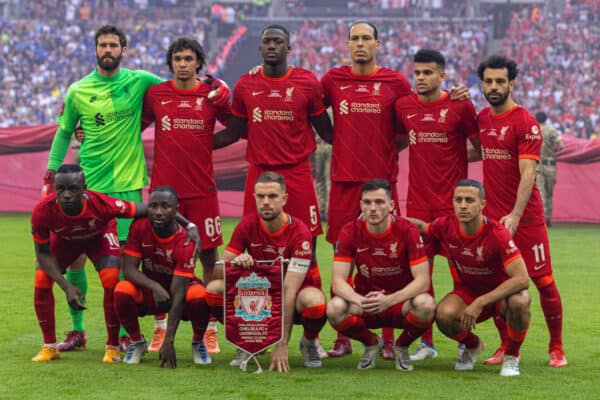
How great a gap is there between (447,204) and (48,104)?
27648 millimetres

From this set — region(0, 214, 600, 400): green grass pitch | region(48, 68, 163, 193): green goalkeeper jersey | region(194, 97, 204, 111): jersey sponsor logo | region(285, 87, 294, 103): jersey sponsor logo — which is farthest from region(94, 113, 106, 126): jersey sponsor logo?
region(0, 214, 600, 400): green grass pitch

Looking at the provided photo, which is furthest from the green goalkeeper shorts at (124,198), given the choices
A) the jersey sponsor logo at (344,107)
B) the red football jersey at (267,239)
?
the jersey sponsor logo at (344,107)

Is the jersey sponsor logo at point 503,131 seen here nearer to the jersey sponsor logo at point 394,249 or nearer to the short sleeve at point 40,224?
the jersey sponsor logo at point 394,249

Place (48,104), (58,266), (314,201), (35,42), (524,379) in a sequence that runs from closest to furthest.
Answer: (524,379), (58,266), (314,201), (48,104), (35,42)

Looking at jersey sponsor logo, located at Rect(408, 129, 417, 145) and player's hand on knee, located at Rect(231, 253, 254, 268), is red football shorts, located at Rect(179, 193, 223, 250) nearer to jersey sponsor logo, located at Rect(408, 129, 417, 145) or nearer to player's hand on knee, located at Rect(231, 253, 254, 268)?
player's hand on knee, located at Rect(231, 253, 254, 268)

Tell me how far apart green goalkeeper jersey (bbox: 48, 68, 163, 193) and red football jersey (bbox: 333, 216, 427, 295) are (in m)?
1.71

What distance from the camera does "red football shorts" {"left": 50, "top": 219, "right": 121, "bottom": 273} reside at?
6.88m

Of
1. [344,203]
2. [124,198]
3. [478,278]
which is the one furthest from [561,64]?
[478,278]

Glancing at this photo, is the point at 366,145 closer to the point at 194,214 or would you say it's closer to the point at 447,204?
the point at 447,204

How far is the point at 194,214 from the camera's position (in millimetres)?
7371

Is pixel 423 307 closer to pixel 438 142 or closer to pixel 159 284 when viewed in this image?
pixel 438 142

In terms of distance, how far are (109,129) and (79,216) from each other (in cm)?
91

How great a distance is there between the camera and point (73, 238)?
22.3ft

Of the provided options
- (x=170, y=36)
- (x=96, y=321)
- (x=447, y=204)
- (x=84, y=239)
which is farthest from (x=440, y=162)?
(x=170, y=36)
